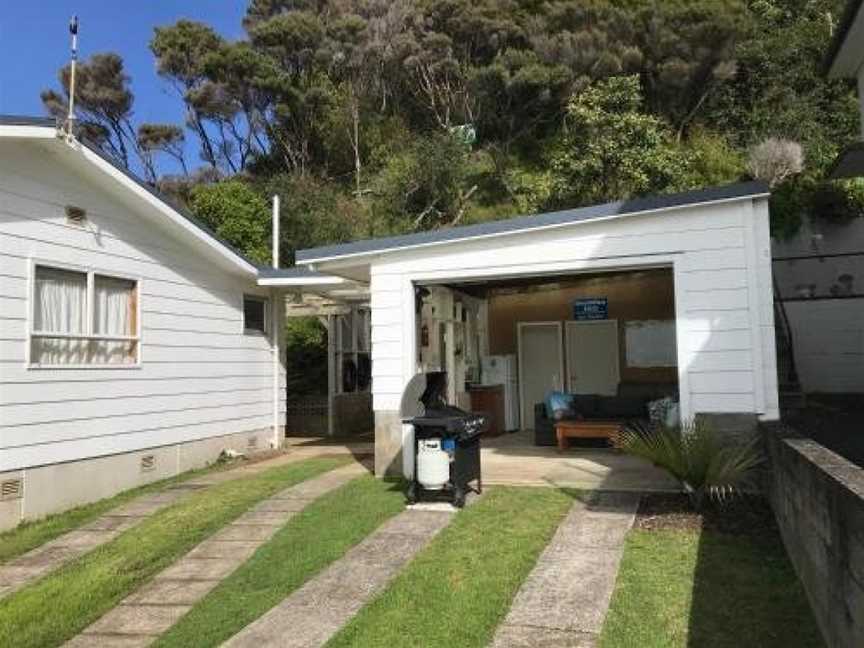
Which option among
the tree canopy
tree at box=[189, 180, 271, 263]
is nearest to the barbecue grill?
the tree canopy

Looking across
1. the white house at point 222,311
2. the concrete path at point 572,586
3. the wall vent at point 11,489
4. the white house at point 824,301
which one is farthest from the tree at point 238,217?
the concrete path at point 572,586

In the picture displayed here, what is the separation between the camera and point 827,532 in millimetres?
4332

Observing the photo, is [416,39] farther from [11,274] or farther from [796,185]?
[11,274]

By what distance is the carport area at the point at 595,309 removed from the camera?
328 inches

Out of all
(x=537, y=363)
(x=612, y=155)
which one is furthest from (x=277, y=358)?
(x=612, y=155)

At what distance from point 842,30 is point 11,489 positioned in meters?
10.7

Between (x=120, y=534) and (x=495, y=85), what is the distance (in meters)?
24.5

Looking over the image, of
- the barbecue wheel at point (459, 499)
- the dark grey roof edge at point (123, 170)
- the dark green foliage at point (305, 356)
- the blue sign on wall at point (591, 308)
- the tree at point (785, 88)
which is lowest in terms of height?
the barbecue wheel at point (459, 499)

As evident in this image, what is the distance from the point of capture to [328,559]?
21.9 feet

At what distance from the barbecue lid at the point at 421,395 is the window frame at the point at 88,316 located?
3.88m

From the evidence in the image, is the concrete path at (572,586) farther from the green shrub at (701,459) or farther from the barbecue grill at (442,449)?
the barbecue grill at (442,449)

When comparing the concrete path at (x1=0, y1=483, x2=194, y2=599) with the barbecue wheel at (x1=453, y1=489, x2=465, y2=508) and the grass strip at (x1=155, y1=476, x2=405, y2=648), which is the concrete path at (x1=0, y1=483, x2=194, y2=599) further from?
the barbecue wheel at (x1=453, y1=489, x2=465, y2=508)

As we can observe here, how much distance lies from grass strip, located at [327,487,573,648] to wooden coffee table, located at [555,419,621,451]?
12.7 ft

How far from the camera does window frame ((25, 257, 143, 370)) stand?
28.4ft
